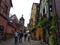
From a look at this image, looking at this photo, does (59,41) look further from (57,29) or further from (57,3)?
(57,3)

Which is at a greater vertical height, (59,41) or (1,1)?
(1,1)

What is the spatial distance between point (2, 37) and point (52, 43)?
1544 centimetres

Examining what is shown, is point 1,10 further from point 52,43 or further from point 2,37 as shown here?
point 52,43

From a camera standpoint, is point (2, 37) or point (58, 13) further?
point (2, 37)

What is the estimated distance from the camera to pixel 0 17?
2864 centimetres

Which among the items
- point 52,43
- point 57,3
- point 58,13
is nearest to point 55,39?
point 52,43

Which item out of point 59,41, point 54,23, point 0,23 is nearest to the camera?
point 59,41

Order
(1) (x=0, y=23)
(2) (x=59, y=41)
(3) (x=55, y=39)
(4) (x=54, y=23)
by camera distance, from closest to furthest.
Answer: (2) (x=59, y=41) → (3) (x=55, y=39) → (4) (x=54, y=23) → (1) (x=0, y=23)

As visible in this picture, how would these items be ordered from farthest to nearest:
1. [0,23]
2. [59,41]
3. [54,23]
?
1. [0,23]
2. [54,23]
3. [59,41]

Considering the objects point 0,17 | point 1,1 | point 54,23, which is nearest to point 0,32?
point 0,17

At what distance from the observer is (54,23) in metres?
17.9

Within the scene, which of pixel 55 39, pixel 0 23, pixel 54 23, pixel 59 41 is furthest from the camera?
pixel 0 23

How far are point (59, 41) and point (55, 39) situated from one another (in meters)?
1.15

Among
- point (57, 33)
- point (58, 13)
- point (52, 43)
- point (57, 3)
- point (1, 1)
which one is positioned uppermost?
point (1, 1)
